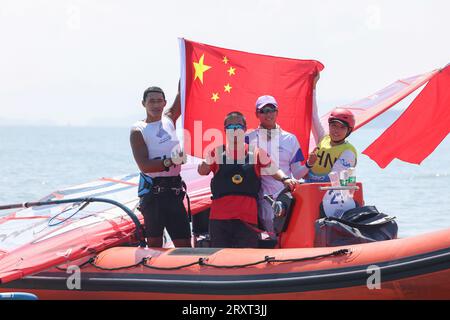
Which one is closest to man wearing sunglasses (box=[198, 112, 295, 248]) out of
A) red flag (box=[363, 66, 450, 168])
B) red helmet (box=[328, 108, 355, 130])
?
red helmet (box=[328, 108, 355, 130])

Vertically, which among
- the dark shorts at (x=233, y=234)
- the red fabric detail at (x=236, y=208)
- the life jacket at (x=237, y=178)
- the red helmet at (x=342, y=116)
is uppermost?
the red helmet at (x=342, y=116)

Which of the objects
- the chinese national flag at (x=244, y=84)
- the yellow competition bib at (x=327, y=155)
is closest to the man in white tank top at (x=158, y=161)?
the chinese national flag at (x=244, y=84)

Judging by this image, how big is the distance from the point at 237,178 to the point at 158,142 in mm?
614

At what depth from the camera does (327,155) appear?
20.2 feet

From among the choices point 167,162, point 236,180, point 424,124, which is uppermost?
point 424,124

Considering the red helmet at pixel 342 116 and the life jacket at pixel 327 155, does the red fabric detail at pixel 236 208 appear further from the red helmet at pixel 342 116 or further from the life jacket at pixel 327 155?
the red helmet at pixel 342 116

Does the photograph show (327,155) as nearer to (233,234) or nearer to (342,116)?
(342,116)

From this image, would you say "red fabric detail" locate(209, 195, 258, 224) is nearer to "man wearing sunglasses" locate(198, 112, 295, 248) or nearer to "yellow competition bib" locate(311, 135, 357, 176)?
"man wearing sunglasses" locate(198, 112, 295, 248)

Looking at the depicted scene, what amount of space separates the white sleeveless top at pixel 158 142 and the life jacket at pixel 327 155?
978 millimetres

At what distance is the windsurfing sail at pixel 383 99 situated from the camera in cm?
803

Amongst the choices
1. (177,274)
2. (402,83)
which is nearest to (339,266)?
(177,274)

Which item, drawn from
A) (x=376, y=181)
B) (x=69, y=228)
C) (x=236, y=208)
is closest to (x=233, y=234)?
(x=236, y=208)

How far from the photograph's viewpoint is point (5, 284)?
6336 millimetres
